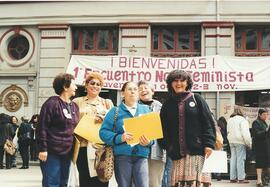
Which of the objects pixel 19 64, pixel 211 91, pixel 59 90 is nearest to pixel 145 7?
pixel 211 91

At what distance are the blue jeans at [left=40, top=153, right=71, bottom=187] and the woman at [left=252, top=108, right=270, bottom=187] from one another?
7.24 metres

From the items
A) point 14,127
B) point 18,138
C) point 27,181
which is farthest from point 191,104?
point 14,127

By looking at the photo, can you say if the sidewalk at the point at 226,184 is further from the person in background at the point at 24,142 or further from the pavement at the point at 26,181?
the person in background at the point at 24,142

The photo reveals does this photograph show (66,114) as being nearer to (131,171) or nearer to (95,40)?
(131,171)

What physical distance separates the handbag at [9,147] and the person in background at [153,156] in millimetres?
11031

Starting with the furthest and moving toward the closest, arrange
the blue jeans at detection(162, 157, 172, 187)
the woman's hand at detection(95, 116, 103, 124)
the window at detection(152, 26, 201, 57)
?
the window at detection(152, 26, 201, 57)
the blue jeans at detection(162, 157, 172, 187)
the woman's hand at detection(95, 116, 103, 124)

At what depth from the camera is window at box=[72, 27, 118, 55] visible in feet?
65.2

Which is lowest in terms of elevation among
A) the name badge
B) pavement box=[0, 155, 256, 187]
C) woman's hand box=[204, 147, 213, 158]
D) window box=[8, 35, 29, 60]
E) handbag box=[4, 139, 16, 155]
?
pavement box=[0, 155, 256, 187]

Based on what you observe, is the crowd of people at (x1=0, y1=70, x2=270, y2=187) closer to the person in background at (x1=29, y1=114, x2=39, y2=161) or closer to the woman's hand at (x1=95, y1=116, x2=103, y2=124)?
the woman's hand at (x1=95, y1=116, x2=103, y2=124)

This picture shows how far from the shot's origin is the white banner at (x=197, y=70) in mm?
16891

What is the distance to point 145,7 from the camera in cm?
1931

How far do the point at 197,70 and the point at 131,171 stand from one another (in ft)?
37.8

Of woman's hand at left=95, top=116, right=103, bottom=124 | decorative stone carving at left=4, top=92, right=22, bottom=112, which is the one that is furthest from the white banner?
woman's hand at left=95, top=116, right=103, bottom=124

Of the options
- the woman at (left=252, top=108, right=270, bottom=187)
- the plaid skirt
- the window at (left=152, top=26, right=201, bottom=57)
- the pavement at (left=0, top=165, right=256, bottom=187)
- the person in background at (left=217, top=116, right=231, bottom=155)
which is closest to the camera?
the plaid skirt
